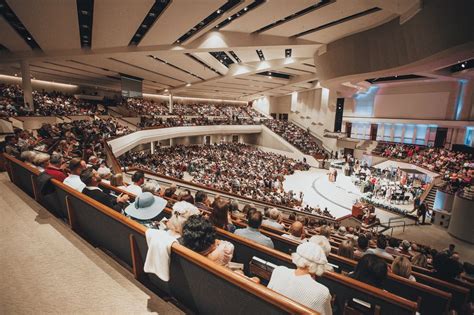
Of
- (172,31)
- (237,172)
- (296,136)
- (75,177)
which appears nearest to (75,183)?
(75,177)

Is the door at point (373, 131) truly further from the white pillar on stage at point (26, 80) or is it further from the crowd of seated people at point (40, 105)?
the white pillar on stage at point (26, 80)

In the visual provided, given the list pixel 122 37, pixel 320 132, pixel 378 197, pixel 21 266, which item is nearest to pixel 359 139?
pixel 320 132

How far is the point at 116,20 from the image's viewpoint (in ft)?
28.0

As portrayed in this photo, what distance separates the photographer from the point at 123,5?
7469 mm

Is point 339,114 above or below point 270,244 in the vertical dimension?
above

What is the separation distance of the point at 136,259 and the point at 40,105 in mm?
19329

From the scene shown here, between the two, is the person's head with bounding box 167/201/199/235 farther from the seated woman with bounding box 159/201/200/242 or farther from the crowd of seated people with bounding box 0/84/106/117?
the crowd of seated people with bounding box 0/84/106/117

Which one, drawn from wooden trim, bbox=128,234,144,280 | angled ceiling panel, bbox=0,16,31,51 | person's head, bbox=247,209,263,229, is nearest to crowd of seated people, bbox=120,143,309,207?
angled ceiling panel, bbox=0,16,31,51

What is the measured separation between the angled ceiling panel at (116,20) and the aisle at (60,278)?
6.94 metres

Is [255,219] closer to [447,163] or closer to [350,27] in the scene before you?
[350,27]

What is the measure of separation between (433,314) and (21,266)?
4.23m

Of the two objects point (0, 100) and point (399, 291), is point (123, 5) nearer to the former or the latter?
point (399, 291)

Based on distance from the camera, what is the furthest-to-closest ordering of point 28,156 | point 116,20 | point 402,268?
point 116,20 < point 28,156 < point 402,268

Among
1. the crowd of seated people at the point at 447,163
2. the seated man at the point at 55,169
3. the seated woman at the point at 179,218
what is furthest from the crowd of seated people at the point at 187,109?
the seated woman at the point at 179,218
